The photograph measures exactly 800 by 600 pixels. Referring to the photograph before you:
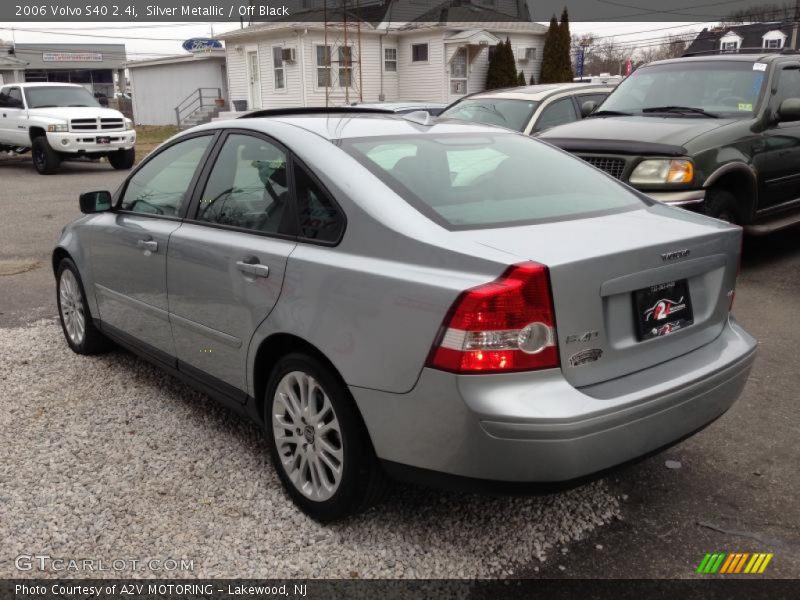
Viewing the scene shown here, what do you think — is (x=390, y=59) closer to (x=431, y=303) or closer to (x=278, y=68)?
(x=278, y=68)

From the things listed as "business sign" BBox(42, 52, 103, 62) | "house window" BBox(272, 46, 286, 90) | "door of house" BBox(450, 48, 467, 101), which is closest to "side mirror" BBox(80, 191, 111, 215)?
"house window" BBox(272, 46, 286, 90)

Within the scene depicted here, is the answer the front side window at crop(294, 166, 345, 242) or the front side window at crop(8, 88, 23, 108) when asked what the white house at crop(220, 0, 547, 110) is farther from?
the front side window at crop(294, 166, 345, 242)

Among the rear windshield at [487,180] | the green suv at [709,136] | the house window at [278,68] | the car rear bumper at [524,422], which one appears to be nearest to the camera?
the car rear bumper at [524,422]

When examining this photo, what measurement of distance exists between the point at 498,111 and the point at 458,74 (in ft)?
73.1

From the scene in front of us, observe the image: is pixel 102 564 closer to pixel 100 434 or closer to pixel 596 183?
pixel 100 434

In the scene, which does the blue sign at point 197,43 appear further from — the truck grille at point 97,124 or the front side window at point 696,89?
the front side window at point 696,89

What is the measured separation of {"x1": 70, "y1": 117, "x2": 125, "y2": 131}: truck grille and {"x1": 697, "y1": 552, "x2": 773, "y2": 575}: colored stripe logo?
17.7 metres

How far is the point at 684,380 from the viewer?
283cm

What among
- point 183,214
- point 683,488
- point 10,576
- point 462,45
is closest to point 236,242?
point 183,214

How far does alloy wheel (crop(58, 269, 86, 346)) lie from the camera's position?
16.7 feet

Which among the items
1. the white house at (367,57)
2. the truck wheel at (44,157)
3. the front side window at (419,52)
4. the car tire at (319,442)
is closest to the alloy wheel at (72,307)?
the car tire at (319,442)

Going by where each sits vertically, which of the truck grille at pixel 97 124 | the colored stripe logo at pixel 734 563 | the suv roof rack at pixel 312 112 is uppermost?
the suv roof rack at pixel 312 112

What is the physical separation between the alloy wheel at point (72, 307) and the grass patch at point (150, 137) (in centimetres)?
1772

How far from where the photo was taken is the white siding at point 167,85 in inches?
1419
